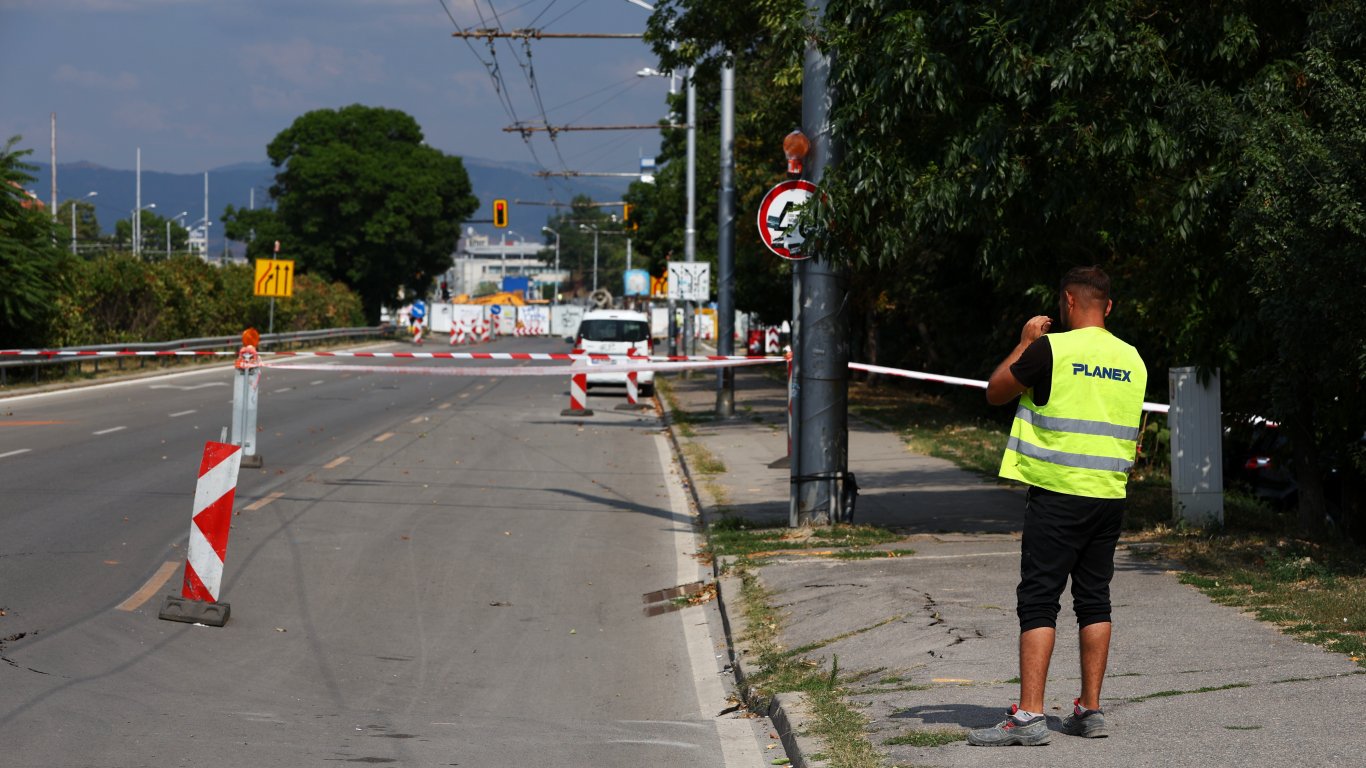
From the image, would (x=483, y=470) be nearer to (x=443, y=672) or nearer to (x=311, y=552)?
(x=311, y=552)

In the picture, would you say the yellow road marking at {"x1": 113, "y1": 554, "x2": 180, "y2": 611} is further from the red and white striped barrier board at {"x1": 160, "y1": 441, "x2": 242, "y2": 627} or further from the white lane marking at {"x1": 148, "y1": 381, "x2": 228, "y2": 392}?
the white lane marking at {"x1": 148, "y1": 381, "x2": 228, "y2": 392}

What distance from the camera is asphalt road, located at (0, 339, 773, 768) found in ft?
22.0

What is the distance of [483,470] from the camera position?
18375 mm

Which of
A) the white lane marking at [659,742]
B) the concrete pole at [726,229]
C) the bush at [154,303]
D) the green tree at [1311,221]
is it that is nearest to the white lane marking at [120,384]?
the bush at [154,303]

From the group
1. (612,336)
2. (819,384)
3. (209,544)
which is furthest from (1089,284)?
(612,336)

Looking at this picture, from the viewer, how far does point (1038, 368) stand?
19.1 ft

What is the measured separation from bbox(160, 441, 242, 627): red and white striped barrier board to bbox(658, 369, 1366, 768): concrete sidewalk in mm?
3172

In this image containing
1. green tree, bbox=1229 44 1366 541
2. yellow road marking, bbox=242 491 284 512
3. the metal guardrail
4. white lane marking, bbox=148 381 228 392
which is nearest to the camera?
green tree, bbox=1229 44 1366 541

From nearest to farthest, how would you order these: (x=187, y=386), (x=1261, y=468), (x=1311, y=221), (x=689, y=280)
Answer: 1. (x=1311, y=221)
2. (x=1261, y=468)
3. (x=187, y=386)
4. (x=689, y=280)

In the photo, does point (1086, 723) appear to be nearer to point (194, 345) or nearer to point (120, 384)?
point (120, 384)

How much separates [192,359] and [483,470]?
1072 inches

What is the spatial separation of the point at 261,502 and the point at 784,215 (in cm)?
590

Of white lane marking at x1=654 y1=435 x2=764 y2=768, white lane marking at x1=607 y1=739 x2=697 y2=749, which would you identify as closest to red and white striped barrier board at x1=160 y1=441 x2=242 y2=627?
white lane marking at x1=654 y1=435 x2=764 y2=768

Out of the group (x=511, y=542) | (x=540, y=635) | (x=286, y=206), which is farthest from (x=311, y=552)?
(x=286, y=206)
